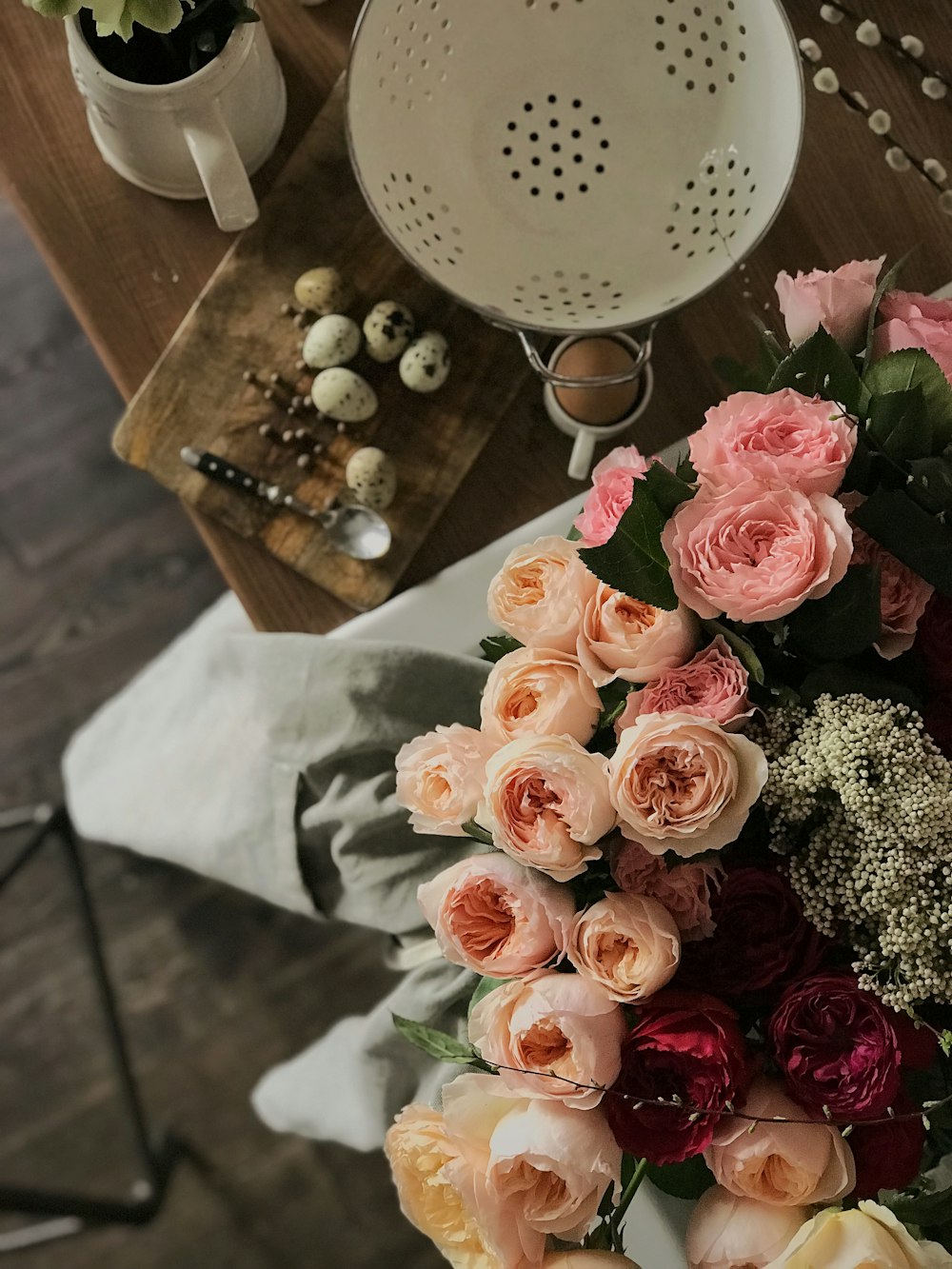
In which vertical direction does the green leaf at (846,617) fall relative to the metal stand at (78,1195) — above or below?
above

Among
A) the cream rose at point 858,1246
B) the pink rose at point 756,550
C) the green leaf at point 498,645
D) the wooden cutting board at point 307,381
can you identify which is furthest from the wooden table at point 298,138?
the cream rose at point 858,1246

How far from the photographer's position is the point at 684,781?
413mm

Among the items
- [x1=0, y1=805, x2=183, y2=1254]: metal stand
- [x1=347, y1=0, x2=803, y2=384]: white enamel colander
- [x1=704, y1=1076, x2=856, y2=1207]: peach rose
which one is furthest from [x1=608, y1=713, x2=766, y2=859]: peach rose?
[x1=0, y1=805, x2=183, y2=1254]: metal stand

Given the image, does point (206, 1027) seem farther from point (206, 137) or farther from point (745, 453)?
point (745, 453)

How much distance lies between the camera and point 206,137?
67cm

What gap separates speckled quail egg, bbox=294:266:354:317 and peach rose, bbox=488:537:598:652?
355 mm

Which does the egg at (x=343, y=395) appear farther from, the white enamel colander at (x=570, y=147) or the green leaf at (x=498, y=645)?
the green leaf at (x=498, y=645)

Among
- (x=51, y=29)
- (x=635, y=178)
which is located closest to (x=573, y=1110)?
(x=635, y=178)

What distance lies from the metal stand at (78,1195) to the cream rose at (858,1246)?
830 mm

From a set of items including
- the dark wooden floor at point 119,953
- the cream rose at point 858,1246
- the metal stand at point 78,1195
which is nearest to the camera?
the cream rose at point 858,1246

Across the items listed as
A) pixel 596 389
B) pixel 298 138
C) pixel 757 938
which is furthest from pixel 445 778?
pixel 298 138

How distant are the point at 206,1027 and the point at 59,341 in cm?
83

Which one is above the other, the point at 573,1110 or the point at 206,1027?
the point at 573,1110

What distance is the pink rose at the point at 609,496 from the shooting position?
464mm
